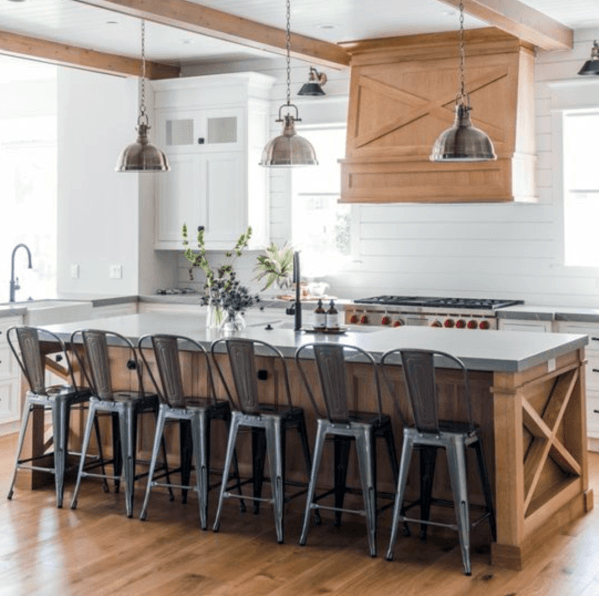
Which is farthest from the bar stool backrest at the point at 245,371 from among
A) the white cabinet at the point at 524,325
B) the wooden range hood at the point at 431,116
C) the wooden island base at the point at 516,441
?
the wooden range hood at the point at 431,116

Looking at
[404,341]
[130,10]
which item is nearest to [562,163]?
[404,341]

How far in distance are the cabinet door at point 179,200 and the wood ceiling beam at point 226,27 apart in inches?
60.1

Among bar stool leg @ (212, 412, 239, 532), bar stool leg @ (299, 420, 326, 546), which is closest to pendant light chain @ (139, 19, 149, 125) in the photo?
bar stool leg @ (212, 412, 239, 532)

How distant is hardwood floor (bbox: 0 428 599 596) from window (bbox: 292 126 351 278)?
3300 millimetres

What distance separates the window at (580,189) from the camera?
24.8ft

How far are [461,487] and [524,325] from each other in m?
2.70

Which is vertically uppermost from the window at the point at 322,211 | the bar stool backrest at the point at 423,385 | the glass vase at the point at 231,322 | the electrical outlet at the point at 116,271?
the window at the point at 322,211

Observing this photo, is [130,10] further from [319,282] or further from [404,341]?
[319,282]

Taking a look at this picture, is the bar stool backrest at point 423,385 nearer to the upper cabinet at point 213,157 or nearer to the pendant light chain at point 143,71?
the pendant light chain at point 143,71

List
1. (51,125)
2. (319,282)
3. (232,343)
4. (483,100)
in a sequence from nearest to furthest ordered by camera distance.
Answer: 1. (232,343)
2. (483,100)
3. (319,282)
4. (51,125)

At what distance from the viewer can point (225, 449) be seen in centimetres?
571

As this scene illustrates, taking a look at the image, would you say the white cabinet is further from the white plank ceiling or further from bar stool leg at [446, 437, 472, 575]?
bar stool leg at [446, 437, 472, 575]

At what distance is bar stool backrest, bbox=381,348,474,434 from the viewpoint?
4621mm

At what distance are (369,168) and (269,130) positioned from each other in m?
1.24
